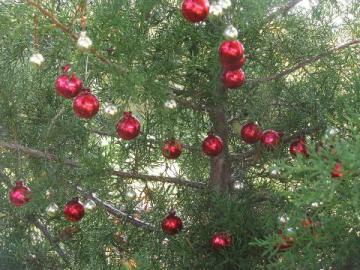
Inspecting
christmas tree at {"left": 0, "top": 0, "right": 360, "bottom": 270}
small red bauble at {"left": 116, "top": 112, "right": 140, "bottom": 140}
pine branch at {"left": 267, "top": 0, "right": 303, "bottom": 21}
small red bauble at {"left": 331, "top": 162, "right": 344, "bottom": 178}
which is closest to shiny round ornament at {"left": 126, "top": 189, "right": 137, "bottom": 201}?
christmas tree at {"left": 0, "top": 0, "right": 360, "bottom": 270}

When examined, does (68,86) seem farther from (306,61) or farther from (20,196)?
(306,61)

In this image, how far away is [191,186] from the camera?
1155mm

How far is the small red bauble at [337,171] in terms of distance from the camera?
60 cm

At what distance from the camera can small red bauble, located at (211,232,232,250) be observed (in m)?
0.96

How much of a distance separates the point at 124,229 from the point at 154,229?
7 cm

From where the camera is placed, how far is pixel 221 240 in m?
0.96

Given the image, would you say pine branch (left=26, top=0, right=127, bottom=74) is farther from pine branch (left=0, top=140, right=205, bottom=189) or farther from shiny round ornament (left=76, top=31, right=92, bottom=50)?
pine branch (left=0, top=140, right=205, bottom=189)

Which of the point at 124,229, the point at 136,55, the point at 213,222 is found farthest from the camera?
the point at 124,229

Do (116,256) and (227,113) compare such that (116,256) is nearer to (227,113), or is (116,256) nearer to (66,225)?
(66,225)

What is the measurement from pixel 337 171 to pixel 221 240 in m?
0.40

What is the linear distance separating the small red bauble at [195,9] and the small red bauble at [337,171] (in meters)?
0.30

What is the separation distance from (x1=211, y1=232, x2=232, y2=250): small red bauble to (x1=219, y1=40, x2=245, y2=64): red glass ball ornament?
33 cm

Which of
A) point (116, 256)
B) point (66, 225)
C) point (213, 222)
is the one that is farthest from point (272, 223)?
point (66, 225)

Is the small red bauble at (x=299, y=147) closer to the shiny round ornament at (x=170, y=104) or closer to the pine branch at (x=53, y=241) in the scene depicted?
the shiny round ornament at (x=170, y=104)
